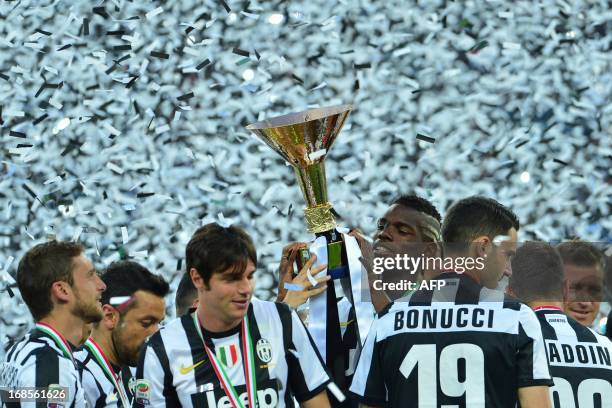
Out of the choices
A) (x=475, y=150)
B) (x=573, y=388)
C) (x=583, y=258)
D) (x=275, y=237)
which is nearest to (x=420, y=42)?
(x=475, y=150)

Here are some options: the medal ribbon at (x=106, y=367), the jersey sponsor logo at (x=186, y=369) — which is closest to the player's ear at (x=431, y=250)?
the jersey sponsor logo at (x=186, y=369)

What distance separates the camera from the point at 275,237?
8125 millimetres

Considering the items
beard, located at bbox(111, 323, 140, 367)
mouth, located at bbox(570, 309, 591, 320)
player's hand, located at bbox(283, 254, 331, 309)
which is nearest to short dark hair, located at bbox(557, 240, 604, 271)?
mouth, located at bbox(570, 309, 591, 320)

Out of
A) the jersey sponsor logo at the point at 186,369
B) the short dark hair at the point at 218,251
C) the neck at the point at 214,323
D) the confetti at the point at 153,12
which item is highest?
the confetti at the point at 153,12

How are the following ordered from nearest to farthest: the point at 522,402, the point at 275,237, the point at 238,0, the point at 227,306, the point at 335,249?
the point at 522,402, the point at 227,306, the point at 335,249, the point at 275,237, the point at 238,0

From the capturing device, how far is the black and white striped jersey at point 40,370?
3.51 meters

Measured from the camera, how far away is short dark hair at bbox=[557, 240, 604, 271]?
440 cm

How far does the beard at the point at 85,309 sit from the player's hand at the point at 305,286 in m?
0.77

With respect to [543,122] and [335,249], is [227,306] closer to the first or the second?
[335,249]

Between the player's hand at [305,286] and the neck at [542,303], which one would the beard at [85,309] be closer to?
the player's hand at [305,286]

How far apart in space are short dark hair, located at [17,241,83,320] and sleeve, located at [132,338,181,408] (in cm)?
49

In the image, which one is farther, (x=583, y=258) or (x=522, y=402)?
(x=583, y=258)

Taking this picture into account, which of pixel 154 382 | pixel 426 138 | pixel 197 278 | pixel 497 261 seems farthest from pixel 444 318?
pixel 426 138

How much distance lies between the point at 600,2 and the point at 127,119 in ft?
13.6
